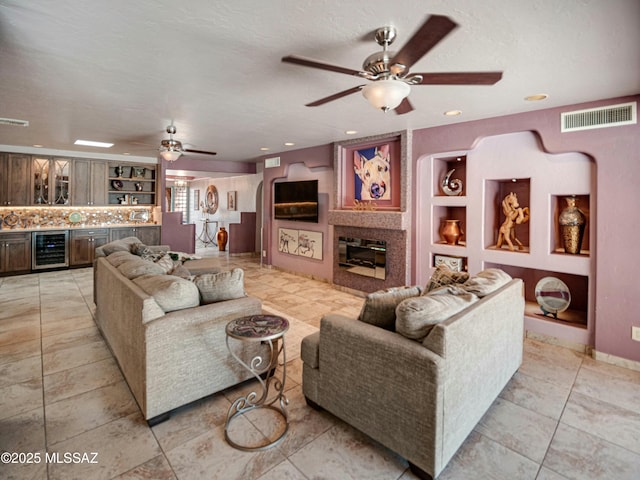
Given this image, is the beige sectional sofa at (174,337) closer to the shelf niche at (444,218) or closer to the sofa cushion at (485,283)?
the sofa cushion at (485,283)

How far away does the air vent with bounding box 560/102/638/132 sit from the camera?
9.57 feet

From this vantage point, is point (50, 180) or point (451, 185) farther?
point (50, 180)

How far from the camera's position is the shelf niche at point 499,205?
4020 millimetres

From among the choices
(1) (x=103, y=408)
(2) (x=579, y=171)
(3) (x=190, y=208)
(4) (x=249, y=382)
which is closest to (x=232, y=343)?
(4) (x=249, y=382)

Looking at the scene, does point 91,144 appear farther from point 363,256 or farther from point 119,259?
A: point 363,256

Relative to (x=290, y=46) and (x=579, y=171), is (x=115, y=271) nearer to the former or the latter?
(x=290, y=46)

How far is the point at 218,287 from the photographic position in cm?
252

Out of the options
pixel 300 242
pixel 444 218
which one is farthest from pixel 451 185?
pixel 300 242

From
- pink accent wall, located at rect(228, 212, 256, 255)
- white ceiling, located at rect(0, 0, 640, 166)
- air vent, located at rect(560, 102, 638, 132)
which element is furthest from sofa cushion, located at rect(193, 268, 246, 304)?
pink accent wall, located at rect(228, 212, 256, 255)

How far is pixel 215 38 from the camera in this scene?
2.09 metres

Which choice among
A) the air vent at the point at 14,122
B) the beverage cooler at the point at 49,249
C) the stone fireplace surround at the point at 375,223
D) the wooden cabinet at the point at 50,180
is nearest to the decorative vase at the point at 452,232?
the stone fireplace surround at the point at 375,223

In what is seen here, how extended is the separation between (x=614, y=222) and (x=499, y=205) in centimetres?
129

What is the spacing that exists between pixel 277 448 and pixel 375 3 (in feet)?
8.25

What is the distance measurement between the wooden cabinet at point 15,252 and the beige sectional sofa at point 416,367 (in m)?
6.88
